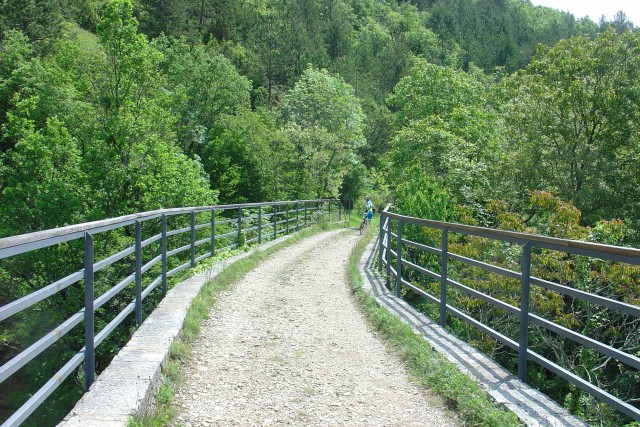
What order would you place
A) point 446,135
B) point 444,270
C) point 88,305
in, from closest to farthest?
point 88,305 < point 444,270 < point 446,135

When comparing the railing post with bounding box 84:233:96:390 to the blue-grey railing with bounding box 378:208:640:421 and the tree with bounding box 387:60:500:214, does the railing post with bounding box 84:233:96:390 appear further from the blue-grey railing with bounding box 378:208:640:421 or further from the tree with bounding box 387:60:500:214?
the tree with bounding box 387:60:500:214

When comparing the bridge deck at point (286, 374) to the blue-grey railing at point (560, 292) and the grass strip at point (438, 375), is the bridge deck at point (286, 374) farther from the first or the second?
the blue-grey railing at point (560, 292)

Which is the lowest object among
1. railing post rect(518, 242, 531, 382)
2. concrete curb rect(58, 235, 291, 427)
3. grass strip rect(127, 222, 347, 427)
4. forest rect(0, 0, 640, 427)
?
grass strip rect(127, 222, 347, 427)

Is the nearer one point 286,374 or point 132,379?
point 132,379

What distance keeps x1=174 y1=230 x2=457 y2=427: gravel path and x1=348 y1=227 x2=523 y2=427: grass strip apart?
0.12 m

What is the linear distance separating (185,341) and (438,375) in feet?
8.73

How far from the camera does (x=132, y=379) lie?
4.01m

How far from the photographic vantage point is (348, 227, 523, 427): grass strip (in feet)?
12.5

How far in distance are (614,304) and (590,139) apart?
2010cm

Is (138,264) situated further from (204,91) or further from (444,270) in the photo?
Result: (204,91)

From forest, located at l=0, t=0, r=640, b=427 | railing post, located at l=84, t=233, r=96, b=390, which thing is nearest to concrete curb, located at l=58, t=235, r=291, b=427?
railing post, located at l=84, t=233, r=96, b=390

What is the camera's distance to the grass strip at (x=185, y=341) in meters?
3.81

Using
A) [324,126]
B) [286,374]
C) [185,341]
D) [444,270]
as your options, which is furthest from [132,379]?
[324,126]

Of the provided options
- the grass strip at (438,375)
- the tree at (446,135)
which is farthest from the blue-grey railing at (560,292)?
the tree at (446,135)
